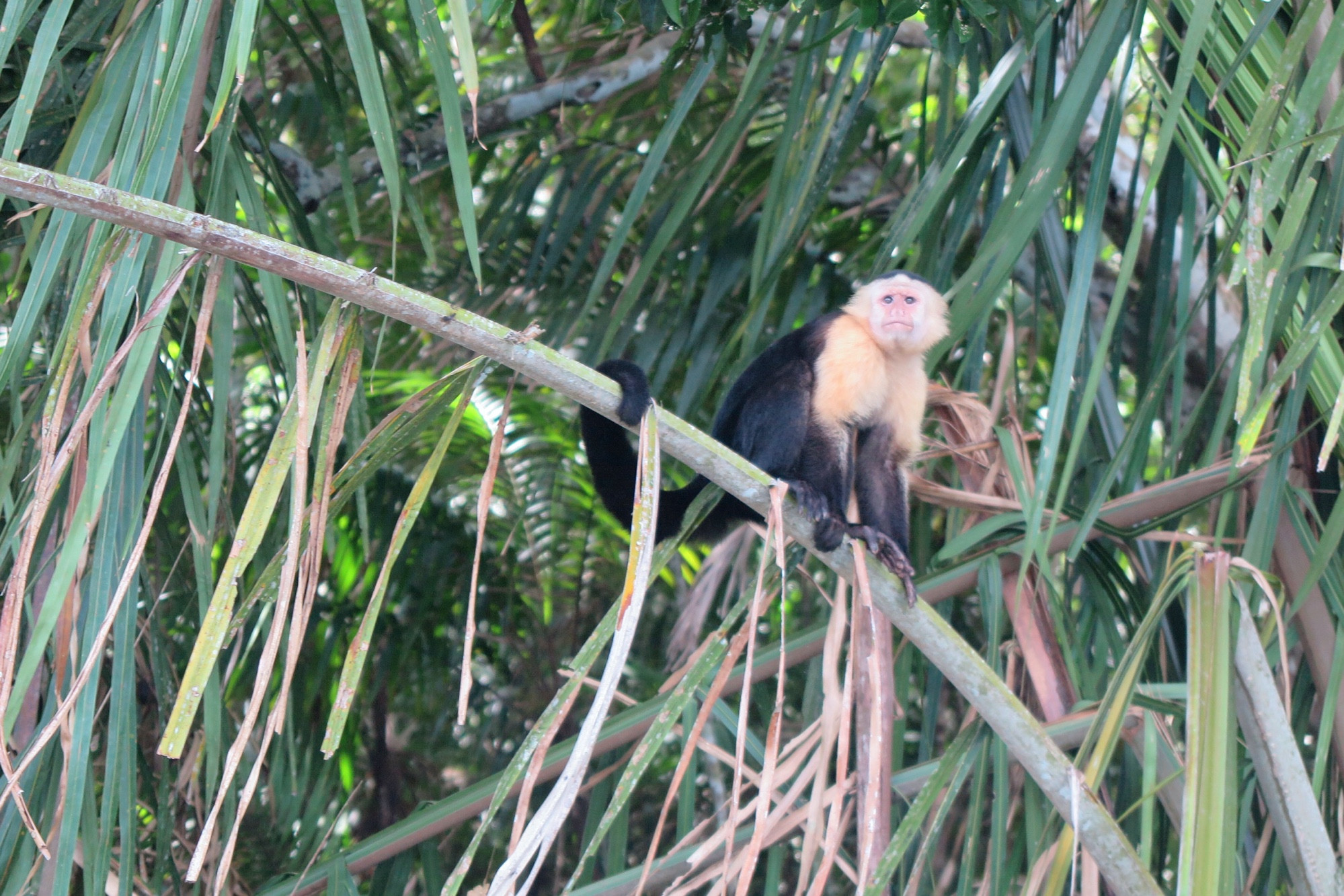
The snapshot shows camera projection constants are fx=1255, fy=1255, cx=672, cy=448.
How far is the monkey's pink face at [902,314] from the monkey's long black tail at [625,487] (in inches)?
19.9

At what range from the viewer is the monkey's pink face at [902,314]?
2.73 metres

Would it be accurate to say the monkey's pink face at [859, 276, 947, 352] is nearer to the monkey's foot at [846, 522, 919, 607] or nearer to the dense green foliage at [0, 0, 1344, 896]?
the dense green foliage at [0, 0, 1344, 896]

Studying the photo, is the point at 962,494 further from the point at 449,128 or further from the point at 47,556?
the point at 47,556

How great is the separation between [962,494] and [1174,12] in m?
1.59

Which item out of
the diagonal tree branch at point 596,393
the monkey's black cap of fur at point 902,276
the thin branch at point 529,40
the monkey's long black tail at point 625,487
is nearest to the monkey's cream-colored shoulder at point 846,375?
the monkey's black cap of fur at point 902,276

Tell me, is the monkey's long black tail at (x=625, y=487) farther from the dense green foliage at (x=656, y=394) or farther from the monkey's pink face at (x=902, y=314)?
the monkey's pink face at (x=902, y=314)

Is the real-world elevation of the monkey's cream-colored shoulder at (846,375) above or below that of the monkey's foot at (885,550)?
above

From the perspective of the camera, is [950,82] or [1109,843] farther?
[950,82]

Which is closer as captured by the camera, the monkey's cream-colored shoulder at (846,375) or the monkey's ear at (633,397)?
the monkey's ear at (633,397)

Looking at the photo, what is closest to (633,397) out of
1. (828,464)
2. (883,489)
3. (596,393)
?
(596,393)

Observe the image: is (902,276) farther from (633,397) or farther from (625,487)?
(633,397)

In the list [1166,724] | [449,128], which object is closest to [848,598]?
[1166,724]

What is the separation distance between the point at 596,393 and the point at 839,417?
136 cm

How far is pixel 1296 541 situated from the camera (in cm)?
221
